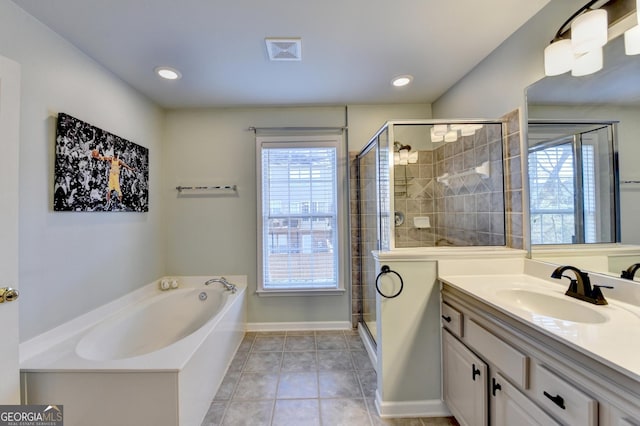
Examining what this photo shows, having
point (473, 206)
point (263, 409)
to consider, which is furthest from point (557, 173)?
point (263, 409)

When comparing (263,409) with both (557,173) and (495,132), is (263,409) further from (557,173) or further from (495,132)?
(495,132)

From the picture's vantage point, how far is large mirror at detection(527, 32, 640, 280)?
118 centimetres

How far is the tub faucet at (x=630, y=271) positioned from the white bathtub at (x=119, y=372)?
214cm

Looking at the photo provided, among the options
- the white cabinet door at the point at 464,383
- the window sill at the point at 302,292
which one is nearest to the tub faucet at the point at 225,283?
the window sill at the point at 302,292

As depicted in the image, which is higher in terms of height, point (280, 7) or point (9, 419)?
point (280, 7)

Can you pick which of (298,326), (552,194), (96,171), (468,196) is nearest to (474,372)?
(552,194)

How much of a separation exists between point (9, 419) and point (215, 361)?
98 centimetres

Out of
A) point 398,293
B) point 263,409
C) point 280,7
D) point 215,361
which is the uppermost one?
point 280,7

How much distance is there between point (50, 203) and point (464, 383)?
2662mm

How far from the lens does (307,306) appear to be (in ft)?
9.59

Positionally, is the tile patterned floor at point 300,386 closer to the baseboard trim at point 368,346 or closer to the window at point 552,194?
the baseboard trim at point 368,346

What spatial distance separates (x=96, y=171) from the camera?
1.98 metres

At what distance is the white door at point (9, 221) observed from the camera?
122 centimetres

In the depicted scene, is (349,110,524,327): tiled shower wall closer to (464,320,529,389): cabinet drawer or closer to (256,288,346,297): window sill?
(256,288,346,297): window sill
